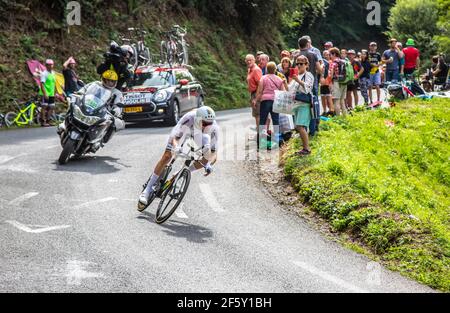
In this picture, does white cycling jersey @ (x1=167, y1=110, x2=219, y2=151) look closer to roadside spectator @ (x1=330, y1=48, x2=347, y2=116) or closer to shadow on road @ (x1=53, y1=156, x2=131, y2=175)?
shadow on road @ (x1=53, y1=156, x2=131, y2=175)

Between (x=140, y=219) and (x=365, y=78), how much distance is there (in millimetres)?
12502

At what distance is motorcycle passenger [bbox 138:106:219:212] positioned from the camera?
33.8 ft

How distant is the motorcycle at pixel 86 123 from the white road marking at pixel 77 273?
6562 millimetres

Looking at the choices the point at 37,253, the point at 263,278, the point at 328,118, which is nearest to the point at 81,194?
the point at 37,253

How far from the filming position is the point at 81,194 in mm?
11859

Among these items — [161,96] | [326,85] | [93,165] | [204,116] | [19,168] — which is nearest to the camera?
[204,116]

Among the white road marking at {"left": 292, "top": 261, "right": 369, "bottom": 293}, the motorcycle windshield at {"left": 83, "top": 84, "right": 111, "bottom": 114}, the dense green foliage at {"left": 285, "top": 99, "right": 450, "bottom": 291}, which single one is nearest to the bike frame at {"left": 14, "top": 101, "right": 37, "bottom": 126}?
the motorcycle windshield at {"left": 83, "top": 84, "right": 111, "bottom": 114}

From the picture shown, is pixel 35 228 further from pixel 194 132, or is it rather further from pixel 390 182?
pixel 390 182

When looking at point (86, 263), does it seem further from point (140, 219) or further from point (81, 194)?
point (81, 194)

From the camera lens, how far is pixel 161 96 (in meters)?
22.3

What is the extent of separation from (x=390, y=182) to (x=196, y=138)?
4294 mm

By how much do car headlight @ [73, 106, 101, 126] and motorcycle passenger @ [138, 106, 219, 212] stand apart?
427cm

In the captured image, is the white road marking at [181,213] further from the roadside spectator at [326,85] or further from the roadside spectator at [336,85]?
the roadside spectator at [336,85]

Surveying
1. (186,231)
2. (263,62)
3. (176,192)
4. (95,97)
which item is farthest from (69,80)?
(186,231)
